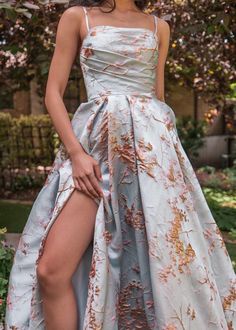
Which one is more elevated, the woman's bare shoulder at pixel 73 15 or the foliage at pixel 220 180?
the woman's bare shoulder at pixel 73 15

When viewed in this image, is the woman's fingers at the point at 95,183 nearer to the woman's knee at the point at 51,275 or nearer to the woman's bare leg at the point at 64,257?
the woman's bare leg at the point at 64,257

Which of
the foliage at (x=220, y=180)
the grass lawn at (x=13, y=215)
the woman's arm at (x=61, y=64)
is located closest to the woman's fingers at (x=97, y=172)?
the woman's arm at (x=61, y=64)

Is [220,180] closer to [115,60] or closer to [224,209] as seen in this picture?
[224,209]

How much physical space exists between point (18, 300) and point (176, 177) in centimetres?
84

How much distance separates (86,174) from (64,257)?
318 mm

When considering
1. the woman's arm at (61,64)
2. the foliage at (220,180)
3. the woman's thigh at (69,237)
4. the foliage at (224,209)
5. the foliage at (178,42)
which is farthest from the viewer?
the foliage at (220,180)

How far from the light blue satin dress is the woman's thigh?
0.04m

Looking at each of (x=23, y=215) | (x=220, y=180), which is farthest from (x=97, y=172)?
(x=220, y=180)

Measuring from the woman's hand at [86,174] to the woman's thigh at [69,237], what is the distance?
1.2 inches

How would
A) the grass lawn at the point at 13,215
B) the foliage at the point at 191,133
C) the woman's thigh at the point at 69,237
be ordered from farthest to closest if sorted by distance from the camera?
the foliage at the point at 191,133
the grass lawn at the point at 13,215
the woman's thigh at the point at 69,237

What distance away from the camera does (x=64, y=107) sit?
7.17ft

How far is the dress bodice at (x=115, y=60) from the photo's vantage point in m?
2.19

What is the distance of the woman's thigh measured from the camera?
206 cm

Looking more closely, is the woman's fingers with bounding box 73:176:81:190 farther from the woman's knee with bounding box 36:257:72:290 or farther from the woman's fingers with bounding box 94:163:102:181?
the woman's knee with bounding box 36:257:72:290
